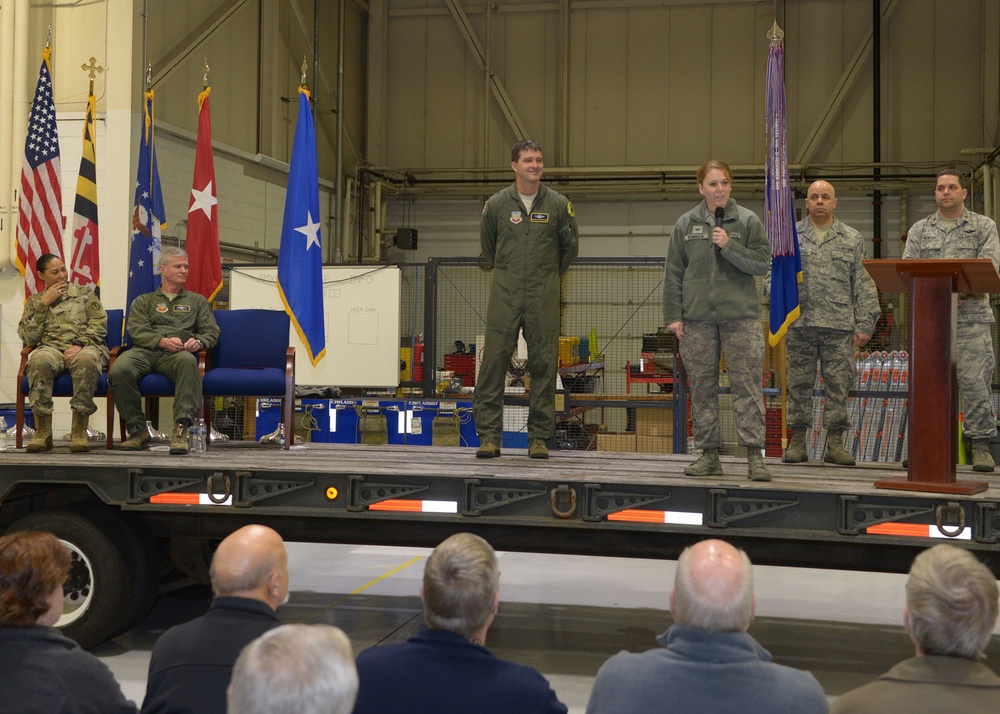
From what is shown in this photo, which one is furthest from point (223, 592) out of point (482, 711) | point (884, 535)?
point (884, 535)

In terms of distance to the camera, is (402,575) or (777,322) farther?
(402,575)

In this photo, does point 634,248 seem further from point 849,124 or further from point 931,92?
point 931,92

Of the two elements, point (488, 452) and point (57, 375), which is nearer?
point (488, 452)

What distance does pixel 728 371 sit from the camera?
16.2 ft

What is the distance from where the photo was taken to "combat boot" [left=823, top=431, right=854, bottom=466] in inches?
220

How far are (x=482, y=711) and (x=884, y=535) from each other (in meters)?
2.60

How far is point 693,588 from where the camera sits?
7.15 feet

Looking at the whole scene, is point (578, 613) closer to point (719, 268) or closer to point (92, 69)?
point (719, 268)

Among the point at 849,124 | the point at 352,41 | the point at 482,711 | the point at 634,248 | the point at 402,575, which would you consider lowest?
the point at 402,575

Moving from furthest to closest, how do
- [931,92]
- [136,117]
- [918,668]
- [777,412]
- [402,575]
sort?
[931,92], [136,117], [777,412], [402,575], [918,668]

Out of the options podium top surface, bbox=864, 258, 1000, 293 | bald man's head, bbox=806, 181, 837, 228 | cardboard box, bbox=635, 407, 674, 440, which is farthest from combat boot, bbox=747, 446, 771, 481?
cardboard box, bbox=635, 407, 674, 440

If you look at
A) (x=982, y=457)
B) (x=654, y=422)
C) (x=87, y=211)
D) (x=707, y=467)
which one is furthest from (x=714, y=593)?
(x=87, y=211)

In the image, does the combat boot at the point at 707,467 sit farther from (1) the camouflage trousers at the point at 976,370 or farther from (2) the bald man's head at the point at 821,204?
(2) the bald man's head at the point at 821,204

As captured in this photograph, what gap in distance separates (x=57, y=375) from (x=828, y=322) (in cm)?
470
